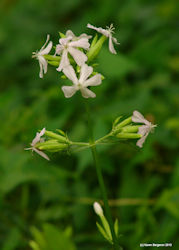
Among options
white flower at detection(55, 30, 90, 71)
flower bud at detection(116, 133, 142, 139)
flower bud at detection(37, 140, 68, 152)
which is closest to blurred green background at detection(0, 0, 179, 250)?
flower bud at detection(37, 140, 68, 152)

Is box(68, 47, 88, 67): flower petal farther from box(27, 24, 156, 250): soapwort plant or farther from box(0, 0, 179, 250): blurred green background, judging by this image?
box(0, 0, 179, 250): blurred green background

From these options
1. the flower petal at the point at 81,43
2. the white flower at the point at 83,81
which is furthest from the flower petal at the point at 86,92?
the flower petal at the point at 81,43

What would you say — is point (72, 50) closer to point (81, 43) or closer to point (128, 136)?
point (81, 43)

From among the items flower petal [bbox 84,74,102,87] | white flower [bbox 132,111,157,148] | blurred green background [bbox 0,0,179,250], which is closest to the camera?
flower petal [bbox 84,74,102,87]

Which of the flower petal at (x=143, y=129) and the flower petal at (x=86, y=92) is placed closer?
the flower petal at (x=86, y=92)

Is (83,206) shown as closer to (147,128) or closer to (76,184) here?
(76,184)

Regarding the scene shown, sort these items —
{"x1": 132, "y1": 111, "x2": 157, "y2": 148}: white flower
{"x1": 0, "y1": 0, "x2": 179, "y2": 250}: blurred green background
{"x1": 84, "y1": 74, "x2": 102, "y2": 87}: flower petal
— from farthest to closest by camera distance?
{"x1": 0, "y1": 0, "x2": 179, "y2": 250}: blurred green background
{"x1": 132, "y1": 111, "x2": 157, "y2": 148}: white flower
{"x1": 84, "y1": 74, "x2": 102, "y2": 87}: flower petal

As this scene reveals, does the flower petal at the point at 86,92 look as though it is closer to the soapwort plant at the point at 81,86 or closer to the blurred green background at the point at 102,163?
the soapwort plant at the point at 81,86
